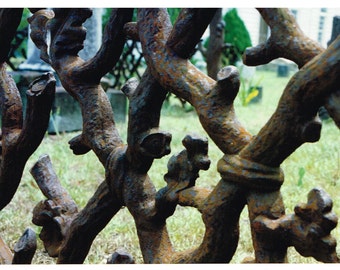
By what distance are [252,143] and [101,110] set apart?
0.45m

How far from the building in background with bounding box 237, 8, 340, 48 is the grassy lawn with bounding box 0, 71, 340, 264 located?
27.9 ft

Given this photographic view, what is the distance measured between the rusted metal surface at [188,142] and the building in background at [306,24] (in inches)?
496

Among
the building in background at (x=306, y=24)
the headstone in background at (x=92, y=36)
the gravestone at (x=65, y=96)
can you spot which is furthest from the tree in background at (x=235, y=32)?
the headstone in background at (x=92, y=36)

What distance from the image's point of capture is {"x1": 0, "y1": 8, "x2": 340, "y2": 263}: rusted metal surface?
770mm

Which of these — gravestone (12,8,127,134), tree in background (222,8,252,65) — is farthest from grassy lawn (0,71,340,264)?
tree in background (222,8,252,65)

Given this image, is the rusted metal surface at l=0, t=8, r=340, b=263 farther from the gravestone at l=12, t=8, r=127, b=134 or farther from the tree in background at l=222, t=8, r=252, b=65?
the tree in background at l=222, t=8, r=252, b=65

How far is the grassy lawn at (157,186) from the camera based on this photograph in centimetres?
241

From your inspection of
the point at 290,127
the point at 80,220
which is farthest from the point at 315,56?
the point at 80,220

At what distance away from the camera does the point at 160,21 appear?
3.35ft

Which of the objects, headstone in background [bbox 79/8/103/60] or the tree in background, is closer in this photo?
headstone in background [bbox 79/8/103/60]

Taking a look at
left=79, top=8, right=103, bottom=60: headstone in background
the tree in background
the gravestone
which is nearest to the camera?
the gravestone

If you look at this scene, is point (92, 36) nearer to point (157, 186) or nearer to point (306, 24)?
point (157, 186)

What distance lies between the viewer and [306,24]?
16.3 m

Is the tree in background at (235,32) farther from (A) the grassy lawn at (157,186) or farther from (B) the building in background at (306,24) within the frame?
(A) the grassy lawn at (157,186)
